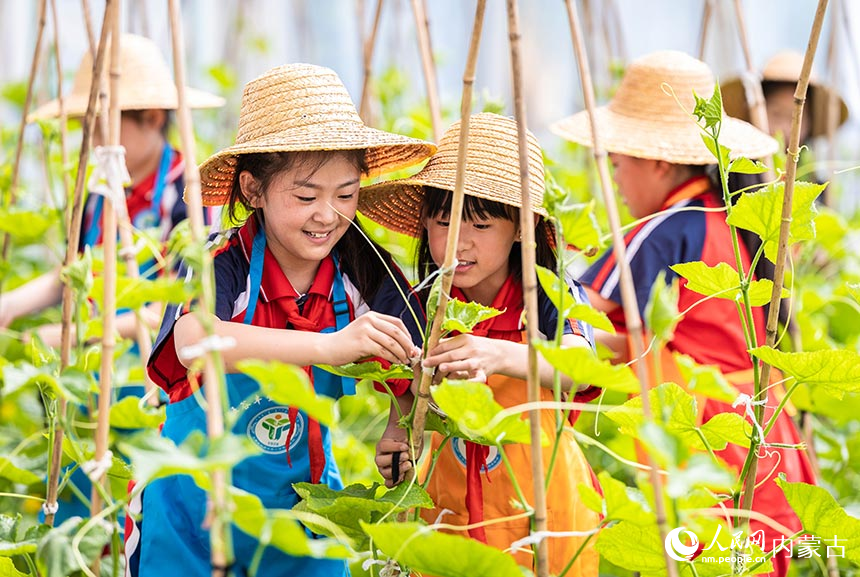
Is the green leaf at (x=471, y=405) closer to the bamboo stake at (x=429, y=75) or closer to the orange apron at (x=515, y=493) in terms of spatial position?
the orange apron at (x=515, y=493)

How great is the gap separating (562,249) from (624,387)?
114 mm

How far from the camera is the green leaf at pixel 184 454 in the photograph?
0.59 m

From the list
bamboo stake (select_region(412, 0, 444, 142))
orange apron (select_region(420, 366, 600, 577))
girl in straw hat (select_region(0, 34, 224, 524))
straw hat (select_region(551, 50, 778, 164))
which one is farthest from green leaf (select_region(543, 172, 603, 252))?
girl in straw hat (select_region(0, 34, 224, 524))

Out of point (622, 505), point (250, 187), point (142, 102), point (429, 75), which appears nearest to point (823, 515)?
point (622, 505)

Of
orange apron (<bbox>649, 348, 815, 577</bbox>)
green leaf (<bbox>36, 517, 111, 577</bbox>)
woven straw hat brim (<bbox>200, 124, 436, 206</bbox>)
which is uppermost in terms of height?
woven straw hat brim (<bbox>200, 124, 436, 206</bbox>)

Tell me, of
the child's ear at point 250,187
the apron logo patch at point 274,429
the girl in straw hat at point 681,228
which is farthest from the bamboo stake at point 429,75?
the apron logo patch at point 274,429

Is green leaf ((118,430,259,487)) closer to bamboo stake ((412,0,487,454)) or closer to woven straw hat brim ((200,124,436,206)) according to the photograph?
bamboo stake ((412,0,487,454))

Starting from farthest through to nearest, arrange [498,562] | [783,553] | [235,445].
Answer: [783,553], [498,562], [235,445]

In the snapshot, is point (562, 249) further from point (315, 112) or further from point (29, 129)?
point (29, 129)

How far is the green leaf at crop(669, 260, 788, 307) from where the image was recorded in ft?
2.95

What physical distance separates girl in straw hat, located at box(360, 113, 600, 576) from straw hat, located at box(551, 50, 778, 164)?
1.21 feet

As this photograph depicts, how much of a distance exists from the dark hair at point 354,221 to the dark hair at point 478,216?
6cm

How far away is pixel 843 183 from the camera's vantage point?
3043 millimetres

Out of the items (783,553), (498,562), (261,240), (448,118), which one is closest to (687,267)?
(498,562)
